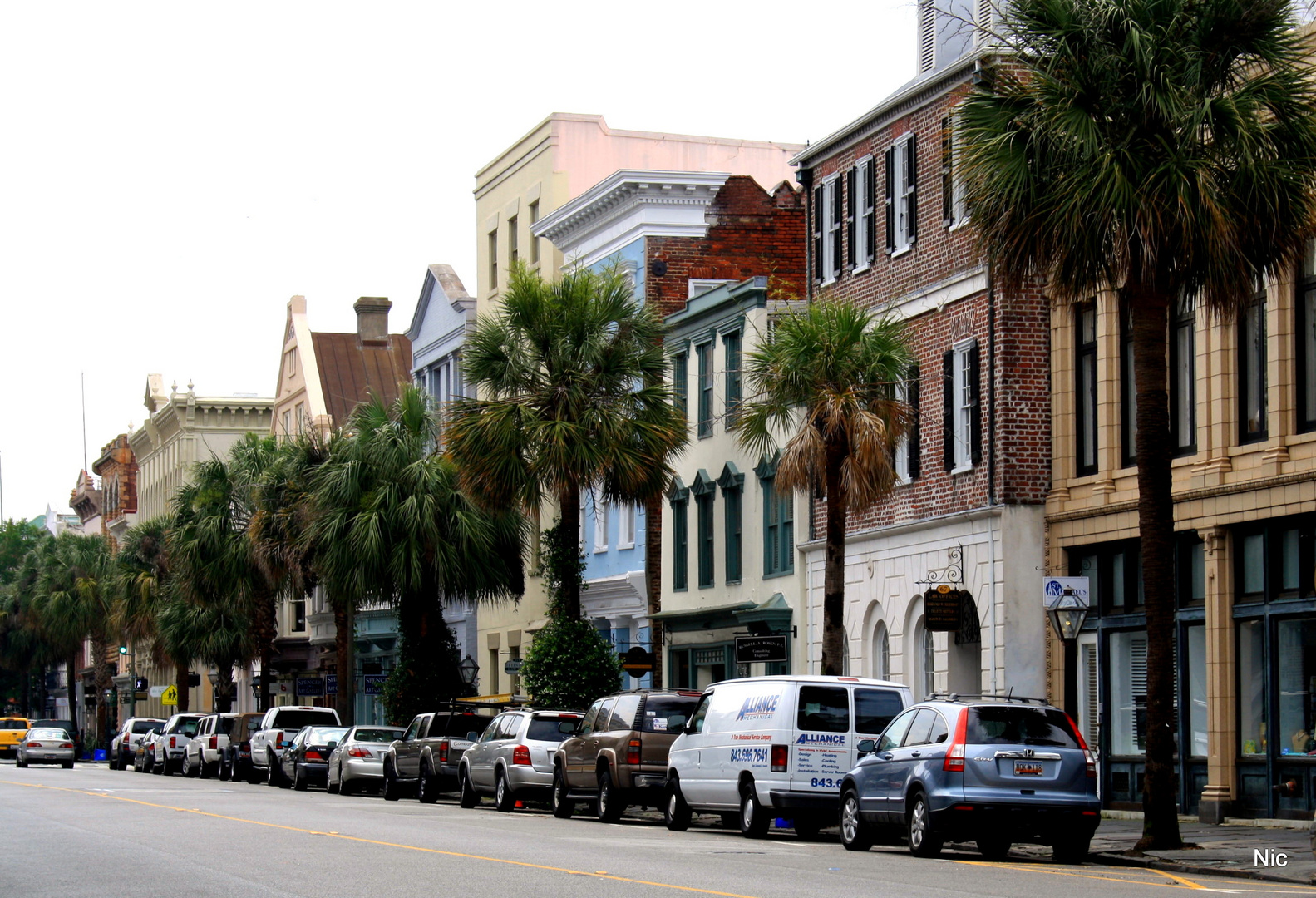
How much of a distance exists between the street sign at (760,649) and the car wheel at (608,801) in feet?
8.37

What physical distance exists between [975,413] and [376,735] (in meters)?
14.6

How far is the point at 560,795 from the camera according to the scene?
95.5 ft

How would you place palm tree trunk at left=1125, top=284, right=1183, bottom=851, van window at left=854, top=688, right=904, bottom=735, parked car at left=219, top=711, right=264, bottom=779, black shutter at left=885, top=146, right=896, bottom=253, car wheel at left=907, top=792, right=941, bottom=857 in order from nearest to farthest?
car wheel at left=907, top=792, right=941, bottom=857
palm tree trunk at left=1125, top=284, right=1183, bottom=851
van window at left=854, top=688, right=904, bottom=735
black shutter at left=885, top=146, right=896, bottom=253
parked car at left=219, top=711, right=264, bottom=779

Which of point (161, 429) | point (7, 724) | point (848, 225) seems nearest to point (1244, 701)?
point (848, 225)

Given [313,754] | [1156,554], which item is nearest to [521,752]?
[313,754]

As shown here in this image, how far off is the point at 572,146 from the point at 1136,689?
27526 mm

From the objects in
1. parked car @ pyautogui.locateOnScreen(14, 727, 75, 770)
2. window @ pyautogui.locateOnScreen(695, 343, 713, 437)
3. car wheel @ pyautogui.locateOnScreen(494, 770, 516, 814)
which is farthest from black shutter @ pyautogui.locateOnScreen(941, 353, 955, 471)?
parked car @ pyautogui.locateOnScreen(14, 727, 75, 770)

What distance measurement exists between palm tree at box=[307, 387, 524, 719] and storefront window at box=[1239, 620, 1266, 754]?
19.2 meters

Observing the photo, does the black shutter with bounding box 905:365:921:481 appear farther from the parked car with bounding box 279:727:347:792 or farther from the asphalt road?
the parked car with bounding box 279:727:347:792

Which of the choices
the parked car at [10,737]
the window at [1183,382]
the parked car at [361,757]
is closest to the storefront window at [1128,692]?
the window at [1183,382]

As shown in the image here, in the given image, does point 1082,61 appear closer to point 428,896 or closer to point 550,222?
point 428,896

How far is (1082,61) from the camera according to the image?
20859mm

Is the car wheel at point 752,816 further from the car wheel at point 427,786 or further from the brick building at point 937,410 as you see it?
the car wheel at point 427,786

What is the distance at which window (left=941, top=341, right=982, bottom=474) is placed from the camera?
3141 cm
